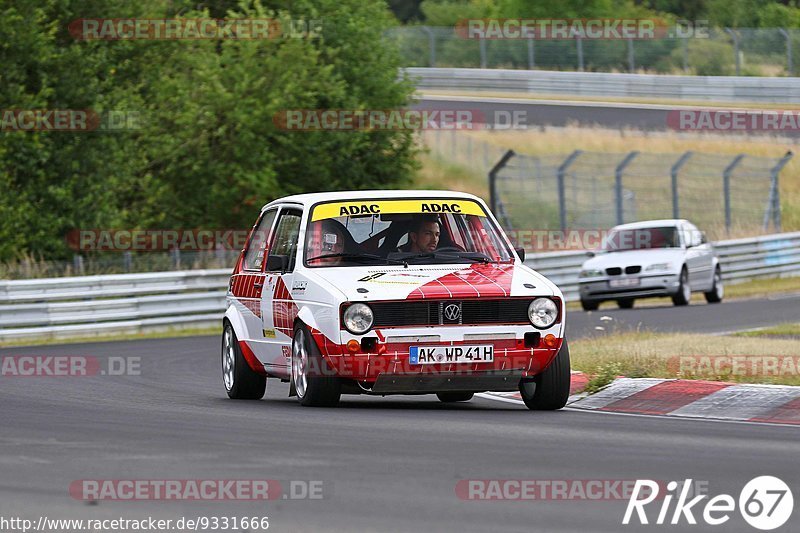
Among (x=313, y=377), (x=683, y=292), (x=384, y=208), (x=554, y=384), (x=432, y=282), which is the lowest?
(x=683, y=292)

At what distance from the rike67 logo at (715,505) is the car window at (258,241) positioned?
6.33 meters

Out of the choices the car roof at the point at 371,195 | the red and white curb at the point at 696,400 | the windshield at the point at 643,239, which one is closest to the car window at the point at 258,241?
the car roof at the point at 371,195

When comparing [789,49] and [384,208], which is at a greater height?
[789,49]

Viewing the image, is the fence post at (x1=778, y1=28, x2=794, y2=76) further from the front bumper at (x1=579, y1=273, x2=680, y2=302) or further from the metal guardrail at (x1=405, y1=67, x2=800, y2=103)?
the front bumper at (x1=579, y1=273, x2=680, y2=302)

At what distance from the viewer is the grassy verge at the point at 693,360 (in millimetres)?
12789

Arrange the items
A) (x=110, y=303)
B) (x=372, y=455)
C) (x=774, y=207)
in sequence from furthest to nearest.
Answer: (x=774, y=207)
(x=110, y=303)
(x=372, y=455)

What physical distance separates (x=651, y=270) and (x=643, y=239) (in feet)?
3.88

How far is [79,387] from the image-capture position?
47.6 ft

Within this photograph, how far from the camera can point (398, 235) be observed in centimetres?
1228

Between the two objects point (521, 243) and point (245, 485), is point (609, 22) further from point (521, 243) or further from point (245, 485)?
point (245, 485)

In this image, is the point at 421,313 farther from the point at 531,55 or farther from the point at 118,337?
the point at 531,55

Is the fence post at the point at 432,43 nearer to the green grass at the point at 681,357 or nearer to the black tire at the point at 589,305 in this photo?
the black tire at the point at 589,305

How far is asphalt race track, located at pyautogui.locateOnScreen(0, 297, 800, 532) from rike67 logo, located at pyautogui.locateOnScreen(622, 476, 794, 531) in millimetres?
56

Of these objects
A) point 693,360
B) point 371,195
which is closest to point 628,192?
point 693,360
